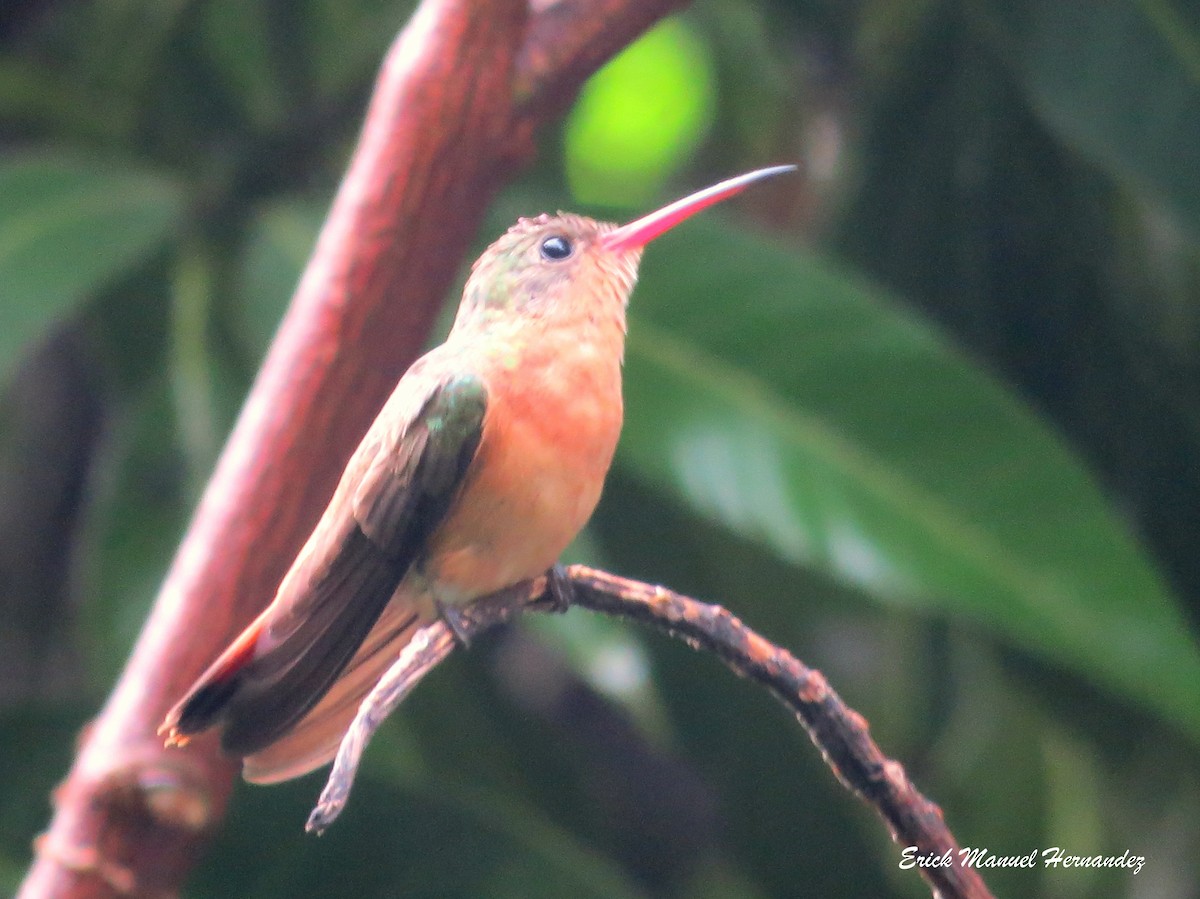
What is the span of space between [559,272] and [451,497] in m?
0.16

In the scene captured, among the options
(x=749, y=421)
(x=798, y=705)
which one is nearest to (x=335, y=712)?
(x=798, y=705)

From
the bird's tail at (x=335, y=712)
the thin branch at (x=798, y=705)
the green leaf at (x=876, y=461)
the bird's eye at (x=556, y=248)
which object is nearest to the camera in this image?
the thin branch at (x=798, y=705)

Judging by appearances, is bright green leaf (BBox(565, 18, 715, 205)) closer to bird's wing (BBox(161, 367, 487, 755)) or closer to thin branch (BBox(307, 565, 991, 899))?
bird's wing (BBox(161, 367, 487, 755))

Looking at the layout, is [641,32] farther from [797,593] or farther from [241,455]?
[797,593]

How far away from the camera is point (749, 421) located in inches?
55.4

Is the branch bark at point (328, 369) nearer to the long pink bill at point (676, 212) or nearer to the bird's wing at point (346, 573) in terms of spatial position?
the bird's wing at point (346, 573)

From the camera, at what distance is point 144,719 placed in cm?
85

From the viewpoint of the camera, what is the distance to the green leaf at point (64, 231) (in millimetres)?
1358

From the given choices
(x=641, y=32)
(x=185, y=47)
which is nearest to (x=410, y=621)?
(x=641, y=32)

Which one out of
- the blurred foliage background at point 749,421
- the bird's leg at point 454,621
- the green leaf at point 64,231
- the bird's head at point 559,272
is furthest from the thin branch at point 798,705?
the green leaf at point 64,231

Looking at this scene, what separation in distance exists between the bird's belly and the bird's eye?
0.10m

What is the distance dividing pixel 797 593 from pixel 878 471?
1.32ft

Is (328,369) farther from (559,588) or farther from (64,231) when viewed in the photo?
(64,231)

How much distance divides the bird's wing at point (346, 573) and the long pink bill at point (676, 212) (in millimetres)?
126
